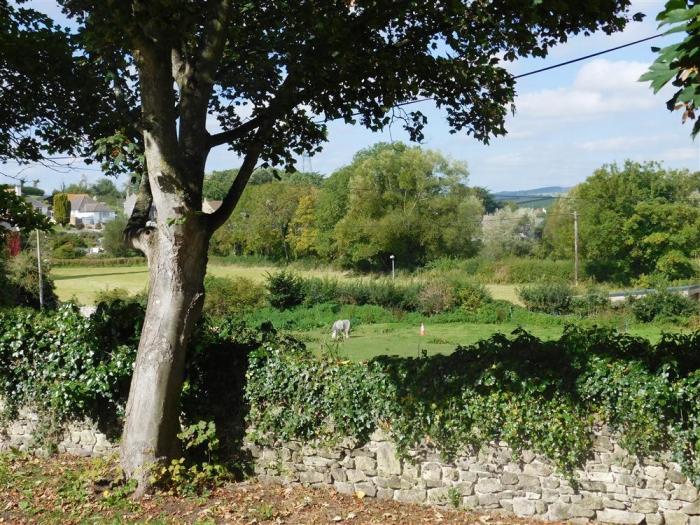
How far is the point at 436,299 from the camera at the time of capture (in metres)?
47.2

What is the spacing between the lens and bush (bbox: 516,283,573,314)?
46688mm

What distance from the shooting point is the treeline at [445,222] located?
60.6 metres

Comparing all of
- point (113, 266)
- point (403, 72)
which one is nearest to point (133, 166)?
point (403, 72)

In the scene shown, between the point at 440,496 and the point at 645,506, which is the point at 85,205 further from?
the point at 645,506

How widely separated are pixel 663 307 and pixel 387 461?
3947 cm

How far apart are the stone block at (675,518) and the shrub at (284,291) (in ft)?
136

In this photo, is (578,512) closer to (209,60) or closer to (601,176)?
(209,60)

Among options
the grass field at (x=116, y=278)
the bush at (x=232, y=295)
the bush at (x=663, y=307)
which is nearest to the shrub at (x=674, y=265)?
the grass field at (x=116, y=278)

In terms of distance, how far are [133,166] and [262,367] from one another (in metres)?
3.19

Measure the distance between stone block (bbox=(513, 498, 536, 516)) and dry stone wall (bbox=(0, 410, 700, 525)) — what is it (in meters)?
0.01

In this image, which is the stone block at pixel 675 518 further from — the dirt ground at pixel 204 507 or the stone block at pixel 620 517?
the dirt ground at pixel 204 507

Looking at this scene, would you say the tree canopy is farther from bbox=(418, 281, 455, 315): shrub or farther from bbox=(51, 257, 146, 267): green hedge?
bbox=(51, 257, 146, 267): green hedge

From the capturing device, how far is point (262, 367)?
31.1 feet

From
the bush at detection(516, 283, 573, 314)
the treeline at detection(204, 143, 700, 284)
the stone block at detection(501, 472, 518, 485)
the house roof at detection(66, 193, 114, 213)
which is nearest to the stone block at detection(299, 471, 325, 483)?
the stone block at detection(501, 472, 518, 485)
